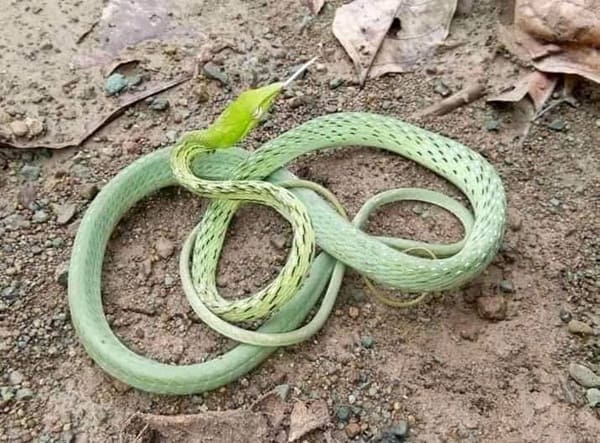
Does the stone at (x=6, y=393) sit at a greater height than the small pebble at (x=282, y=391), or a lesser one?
lesser

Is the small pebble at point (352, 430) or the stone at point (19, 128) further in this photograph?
the stone at point (19, 128)

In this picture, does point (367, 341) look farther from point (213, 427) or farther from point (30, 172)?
point (30, 172)

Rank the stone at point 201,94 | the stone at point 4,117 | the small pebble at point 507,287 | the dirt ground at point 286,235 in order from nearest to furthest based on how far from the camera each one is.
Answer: the dirt ground at point 286,235 → the small pebble at point 507,287 → the stone at point 4,117 → the stone at point 201,94

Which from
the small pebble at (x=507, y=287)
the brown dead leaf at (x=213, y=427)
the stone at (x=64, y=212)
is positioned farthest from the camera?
the stone at (x=64, y=212)

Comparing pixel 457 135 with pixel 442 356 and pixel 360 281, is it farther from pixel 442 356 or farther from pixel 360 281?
pixel 442 356

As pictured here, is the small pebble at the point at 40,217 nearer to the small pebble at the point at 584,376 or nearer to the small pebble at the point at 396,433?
the small pebble at the point at 396,433

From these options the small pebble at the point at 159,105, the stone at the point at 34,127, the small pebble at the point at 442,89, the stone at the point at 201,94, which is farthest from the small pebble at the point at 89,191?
the small pebble at the point at 442,89

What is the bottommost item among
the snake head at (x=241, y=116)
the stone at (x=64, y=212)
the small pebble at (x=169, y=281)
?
the small pebble at (x=169, y=281)

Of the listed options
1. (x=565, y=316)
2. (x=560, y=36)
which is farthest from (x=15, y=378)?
(x=560, y=36)
